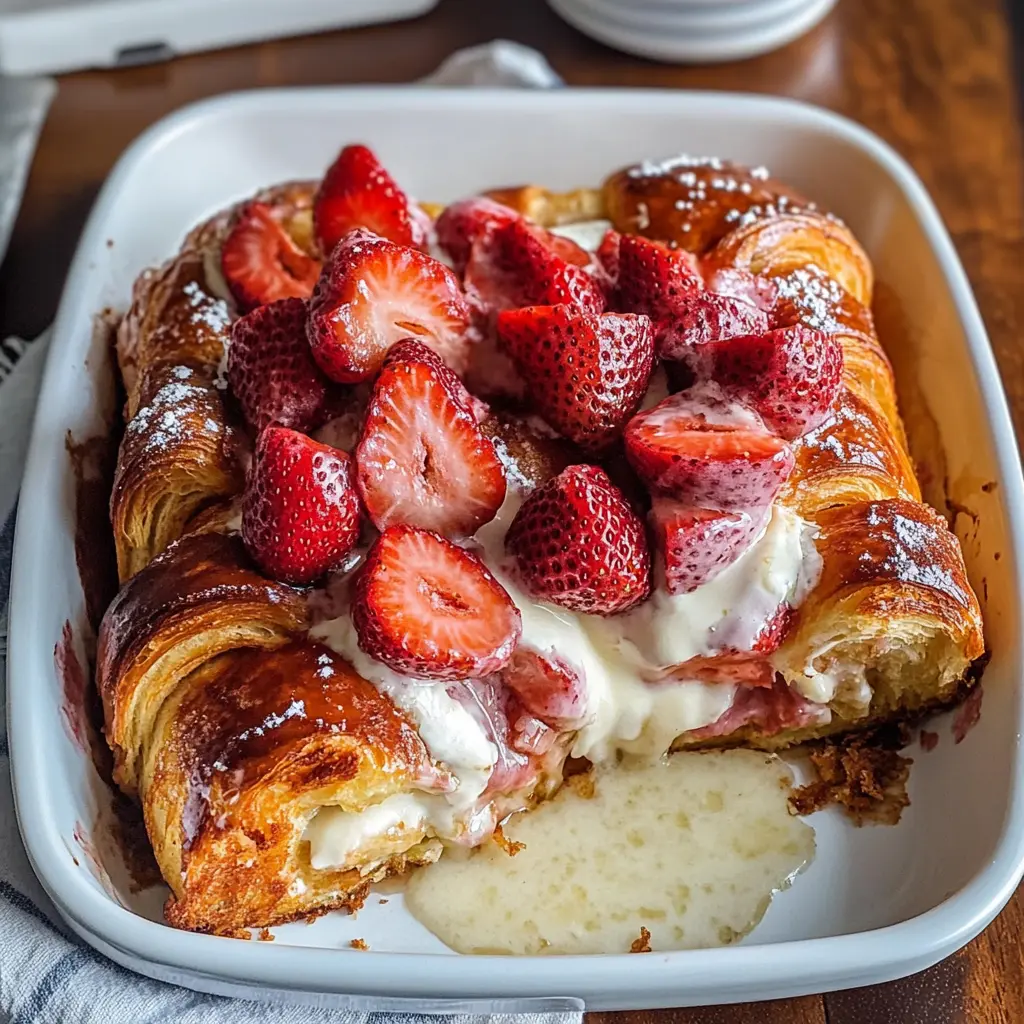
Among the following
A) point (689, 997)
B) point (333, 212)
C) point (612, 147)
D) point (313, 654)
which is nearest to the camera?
point (689, 997)

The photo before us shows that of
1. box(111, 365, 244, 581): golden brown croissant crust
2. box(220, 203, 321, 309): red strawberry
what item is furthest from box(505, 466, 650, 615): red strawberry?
box(220, 203, 321, 309): red strawberry

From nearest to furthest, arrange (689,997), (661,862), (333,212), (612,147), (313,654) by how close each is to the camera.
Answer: (689,997) < (313,654) < (661,862) < (333,212) < (612,147)

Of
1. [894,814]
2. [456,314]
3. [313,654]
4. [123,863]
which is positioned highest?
[456,314]

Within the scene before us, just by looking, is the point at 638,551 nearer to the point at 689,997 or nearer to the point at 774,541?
the point at 774,541

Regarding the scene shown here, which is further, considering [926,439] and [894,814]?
[926,439]

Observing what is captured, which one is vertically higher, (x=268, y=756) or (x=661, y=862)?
(x=268, y=756)

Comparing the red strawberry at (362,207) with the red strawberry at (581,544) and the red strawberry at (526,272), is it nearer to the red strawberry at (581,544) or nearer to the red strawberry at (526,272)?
the red strawberry at (526,272)

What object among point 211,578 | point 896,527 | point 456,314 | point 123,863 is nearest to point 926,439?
point 896,527
